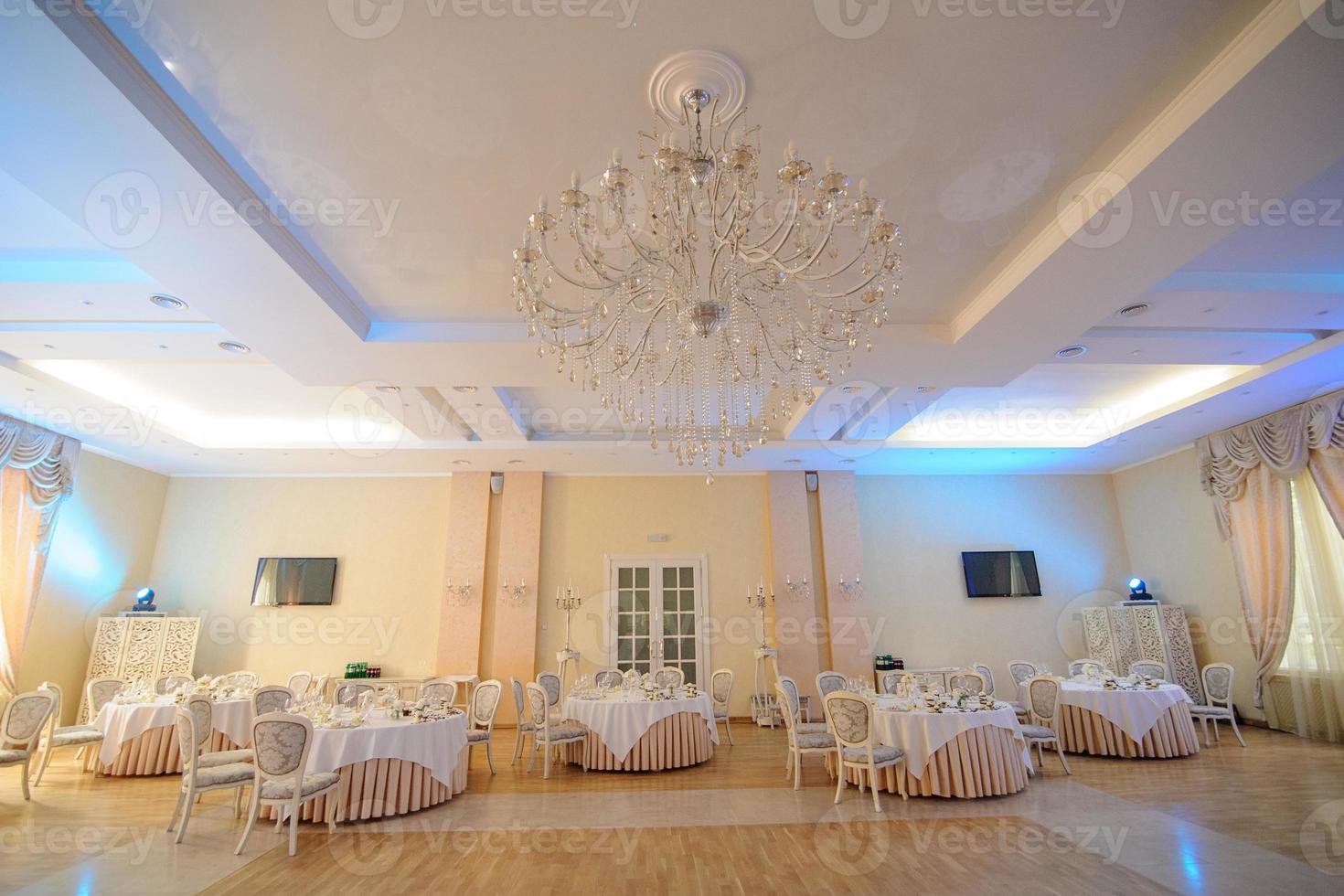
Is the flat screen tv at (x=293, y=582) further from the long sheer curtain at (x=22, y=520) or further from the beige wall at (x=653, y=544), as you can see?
the beige wall at (x=653, y=544)

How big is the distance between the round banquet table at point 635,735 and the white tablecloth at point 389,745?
5.36ft

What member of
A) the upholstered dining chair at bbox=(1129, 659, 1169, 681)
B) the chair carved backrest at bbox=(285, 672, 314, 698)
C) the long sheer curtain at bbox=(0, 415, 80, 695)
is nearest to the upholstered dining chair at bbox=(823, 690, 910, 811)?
the upholstered dining chair at bbox=(1129, 659, 1169, 681)

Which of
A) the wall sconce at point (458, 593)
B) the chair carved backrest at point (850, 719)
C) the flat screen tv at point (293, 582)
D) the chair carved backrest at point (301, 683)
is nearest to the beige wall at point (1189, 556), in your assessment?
the chair carved backrest at point (850, 719)

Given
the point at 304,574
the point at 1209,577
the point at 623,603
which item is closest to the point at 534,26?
the point at 623,603

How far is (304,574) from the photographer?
10.3 m

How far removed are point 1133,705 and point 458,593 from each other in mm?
8706

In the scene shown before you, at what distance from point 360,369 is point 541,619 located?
541cm

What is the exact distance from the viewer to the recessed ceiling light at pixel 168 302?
16.2 feet

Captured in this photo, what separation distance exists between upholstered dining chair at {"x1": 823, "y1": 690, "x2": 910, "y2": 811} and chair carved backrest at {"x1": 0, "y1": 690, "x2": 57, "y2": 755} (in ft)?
23.0

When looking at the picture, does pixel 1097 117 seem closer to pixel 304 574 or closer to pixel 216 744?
pixel 216 744

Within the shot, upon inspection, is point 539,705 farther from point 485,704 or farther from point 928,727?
point 928,727
